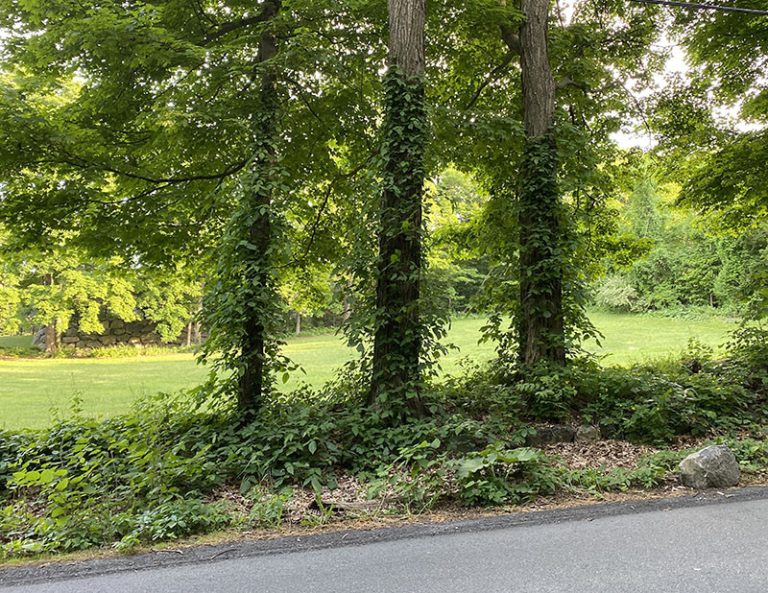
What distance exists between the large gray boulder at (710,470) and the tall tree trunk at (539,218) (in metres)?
2.21

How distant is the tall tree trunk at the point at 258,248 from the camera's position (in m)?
5.32

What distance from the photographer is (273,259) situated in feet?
18.2

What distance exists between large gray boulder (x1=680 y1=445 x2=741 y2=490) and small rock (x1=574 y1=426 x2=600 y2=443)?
140 cm

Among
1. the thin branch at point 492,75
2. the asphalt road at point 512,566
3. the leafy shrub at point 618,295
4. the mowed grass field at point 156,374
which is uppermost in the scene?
the thin branch at point 492,75

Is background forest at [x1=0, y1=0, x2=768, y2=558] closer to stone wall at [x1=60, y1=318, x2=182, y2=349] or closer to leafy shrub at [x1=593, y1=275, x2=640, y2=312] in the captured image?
leafy shrub at [x1=593, y1=275, x2=640, y2=312]

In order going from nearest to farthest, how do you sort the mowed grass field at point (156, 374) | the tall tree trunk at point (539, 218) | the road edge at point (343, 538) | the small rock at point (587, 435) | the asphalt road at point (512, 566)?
the asphalt road at point (512, 566) → the road edge at point (343, 538) → the small rock at point (587, 435) → the tall tree trunk at point (539, 218) → the mowed grass field at point (156, 374)

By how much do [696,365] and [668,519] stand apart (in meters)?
5.27

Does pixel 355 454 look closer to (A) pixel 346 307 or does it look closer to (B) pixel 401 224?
(A) pixel 346 307

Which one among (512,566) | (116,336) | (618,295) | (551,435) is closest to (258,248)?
(551,435)

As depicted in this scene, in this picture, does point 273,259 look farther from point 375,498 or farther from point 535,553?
point 535,553

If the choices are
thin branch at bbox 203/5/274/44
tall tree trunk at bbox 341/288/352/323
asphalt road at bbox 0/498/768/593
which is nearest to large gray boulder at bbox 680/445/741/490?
asphalt road at bbox 0/498/768/593

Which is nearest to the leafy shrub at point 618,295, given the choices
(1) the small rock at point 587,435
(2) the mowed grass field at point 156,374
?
(2) the mowed grass field at point 156,374

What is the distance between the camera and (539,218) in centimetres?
629

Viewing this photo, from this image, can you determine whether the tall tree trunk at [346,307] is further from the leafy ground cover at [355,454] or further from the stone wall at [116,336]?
the stone wall at [116,336]
